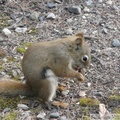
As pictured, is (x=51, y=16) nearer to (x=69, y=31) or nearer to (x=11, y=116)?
(x=69, y=31)

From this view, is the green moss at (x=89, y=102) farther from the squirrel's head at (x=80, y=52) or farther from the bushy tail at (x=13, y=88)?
the bushy tail at (x=13, y=88)

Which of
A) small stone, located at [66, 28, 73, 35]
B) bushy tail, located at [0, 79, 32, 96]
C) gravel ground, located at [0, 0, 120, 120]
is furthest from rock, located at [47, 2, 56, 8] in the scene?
bushy tail, located at [0, 79, 32, 96]

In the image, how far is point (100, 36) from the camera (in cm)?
507

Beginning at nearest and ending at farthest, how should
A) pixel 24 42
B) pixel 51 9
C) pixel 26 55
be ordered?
pixel 26 55 → pixel 24 42 → pixel 51 9

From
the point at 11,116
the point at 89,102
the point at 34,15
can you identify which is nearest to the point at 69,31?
the point at 34,15

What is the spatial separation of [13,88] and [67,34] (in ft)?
4.66

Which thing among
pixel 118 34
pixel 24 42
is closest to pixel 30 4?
pixel 24 42

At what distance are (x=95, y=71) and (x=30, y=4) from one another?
1673 mm

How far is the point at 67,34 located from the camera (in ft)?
16.7

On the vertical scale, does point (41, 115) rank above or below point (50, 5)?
below

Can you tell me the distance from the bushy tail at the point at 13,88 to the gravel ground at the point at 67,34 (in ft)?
0.26

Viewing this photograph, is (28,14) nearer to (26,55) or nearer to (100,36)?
(100,36)

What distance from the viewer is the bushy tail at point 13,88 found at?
386cm

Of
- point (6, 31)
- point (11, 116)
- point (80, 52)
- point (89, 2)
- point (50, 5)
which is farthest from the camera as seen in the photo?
point (89, 2)
